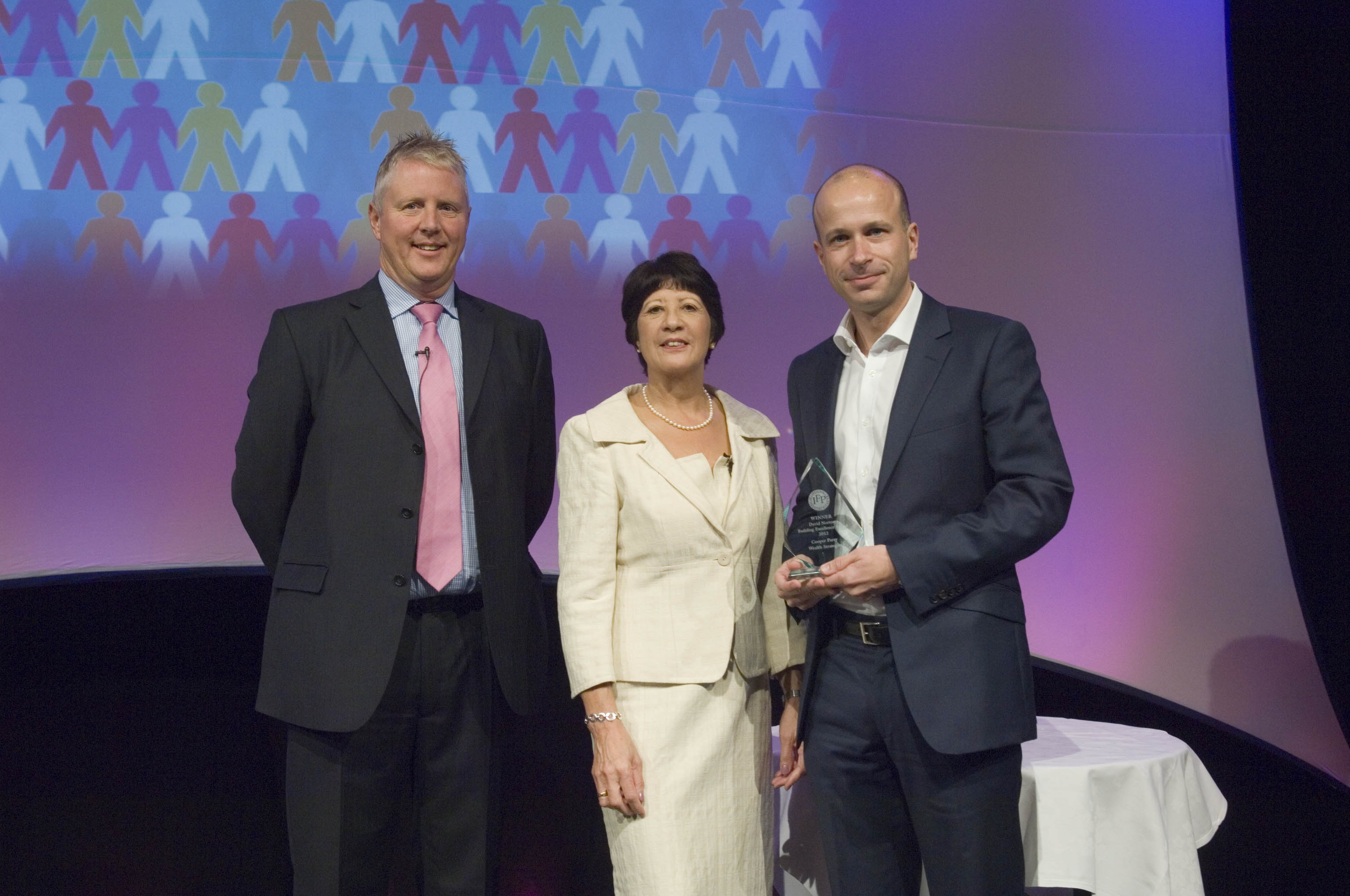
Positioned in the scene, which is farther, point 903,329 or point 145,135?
point 145,135

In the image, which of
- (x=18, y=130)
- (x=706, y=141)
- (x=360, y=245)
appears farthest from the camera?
(x=706, y=141)

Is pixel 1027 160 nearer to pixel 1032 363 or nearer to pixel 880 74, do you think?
pixel 880 74

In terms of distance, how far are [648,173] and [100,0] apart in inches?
70.2

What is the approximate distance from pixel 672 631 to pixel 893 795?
19.3 inches

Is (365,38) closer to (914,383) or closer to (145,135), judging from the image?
(145,135)

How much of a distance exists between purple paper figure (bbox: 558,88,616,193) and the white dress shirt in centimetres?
174

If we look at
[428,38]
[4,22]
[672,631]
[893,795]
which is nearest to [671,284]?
[672,631]

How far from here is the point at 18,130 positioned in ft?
11.1

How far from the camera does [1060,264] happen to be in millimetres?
3771

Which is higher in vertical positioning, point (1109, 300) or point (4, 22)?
point (4, 22)

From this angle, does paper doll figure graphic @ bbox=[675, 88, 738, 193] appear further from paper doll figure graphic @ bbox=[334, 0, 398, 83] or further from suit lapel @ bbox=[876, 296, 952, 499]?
suit lapel @ bbox=[876, 296, 952, 499]

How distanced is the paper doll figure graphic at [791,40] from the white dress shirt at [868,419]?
184cm

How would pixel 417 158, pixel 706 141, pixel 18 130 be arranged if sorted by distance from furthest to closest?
1. pixel 706 141
2. pixel 18 130
3. pixel 417 158

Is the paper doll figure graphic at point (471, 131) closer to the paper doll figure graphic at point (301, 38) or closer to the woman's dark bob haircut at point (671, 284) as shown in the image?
the paper doll figure graphic at point (301, 38)
